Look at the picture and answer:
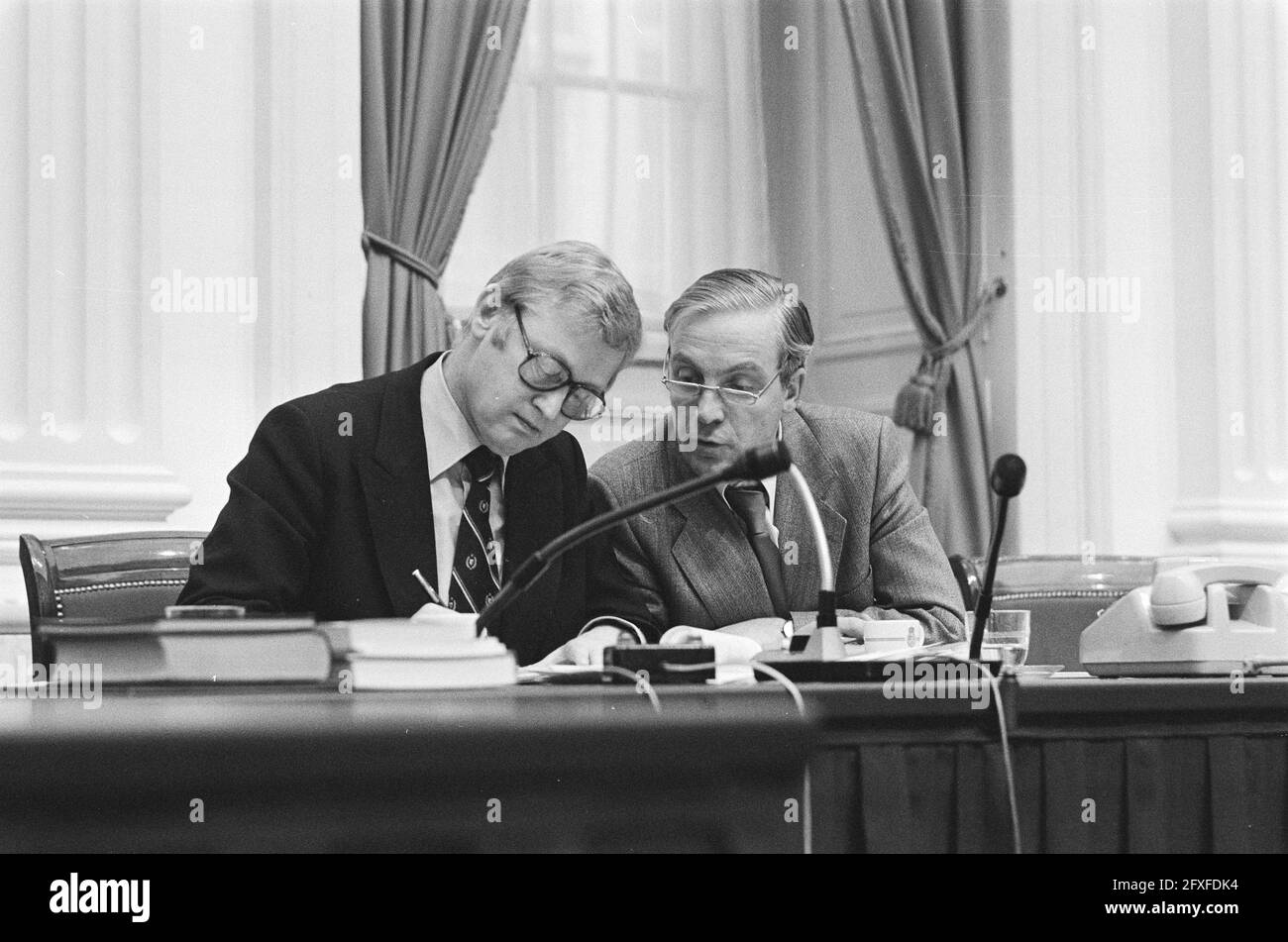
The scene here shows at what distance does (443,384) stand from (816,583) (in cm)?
76

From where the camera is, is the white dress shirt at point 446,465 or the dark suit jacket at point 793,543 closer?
the white dress shirt at point 446,465

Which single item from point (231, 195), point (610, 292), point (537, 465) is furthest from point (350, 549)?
point (231, 195)

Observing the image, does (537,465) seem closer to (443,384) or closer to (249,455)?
(443,384)

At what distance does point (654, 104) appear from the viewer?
178 inches

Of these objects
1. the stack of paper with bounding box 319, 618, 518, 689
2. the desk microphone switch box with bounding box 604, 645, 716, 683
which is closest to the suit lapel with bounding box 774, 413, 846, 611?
the desk microphone switch box with bounding box 604, 645, 716, 683

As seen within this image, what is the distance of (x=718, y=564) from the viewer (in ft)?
8.54

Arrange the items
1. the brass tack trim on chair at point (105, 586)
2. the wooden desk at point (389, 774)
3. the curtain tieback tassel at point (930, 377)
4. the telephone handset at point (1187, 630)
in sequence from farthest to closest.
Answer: the curtain tieback tassel at point (930, 377) < the brass tack trim on chair at point (105, 586) < the telephone handset at point (1187, 630) < the wooden desk at point (389, 774)

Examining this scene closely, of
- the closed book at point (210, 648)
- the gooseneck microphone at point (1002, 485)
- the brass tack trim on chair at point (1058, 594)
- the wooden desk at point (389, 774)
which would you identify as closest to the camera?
the wooden desk at point (389, 774)

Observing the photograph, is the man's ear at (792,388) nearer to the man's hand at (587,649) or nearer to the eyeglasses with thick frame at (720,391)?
the eyeglasses with thick frame at (720,391)

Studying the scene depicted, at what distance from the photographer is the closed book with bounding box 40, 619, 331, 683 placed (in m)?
1.37

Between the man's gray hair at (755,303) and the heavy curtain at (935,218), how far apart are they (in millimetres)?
1711

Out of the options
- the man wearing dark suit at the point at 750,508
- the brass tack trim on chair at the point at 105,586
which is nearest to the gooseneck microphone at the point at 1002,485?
the man wearing dark suit at the point at 750,508

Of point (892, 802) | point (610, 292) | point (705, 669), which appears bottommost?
point (892, 802)

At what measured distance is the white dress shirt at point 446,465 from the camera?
236 cm
